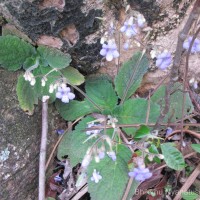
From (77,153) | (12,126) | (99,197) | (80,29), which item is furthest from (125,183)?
(80,29)

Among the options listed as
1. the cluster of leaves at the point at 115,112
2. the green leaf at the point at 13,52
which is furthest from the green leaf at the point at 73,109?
the green leaf at the point at 13,52

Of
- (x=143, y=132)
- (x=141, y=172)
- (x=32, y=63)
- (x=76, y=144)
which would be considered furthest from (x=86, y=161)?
(x=32, y=63)

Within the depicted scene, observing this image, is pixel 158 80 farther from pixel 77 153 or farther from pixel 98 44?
pixel 77 153

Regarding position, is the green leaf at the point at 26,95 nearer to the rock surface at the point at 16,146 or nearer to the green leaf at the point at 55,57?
the rock surface at the point at 16,146

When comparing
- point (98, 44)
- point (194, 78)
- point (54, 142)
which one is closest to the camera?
point (194, 78)

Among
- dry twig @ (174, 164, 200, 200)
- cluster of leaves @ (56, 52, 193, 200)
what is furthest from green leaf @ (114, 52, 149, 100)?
dry twig @ (174, 164, 200, 200)

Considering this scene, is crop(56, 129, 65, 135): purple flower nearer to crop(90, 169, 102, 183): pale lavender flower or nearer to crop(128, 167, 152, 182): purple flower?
crop(90, 169, 102, 183): pale lavender flower
